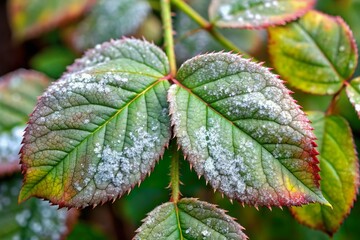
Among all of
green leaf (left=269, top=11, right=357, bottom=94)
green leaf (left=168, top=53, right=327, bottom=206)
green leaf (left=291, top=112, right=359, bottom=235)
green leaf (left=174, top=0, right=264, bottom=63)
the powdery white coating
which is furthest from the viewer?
green leaf (left=174, top=0, right=264, bottom=63)

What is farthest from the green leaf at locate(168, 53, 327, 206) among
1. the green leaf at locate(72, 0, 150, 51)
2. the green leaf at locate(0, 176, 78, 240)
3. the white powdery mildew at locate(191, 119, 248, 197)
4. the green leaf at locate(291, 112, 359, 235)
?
the green leaf at locate(72, 0, 150, 51)

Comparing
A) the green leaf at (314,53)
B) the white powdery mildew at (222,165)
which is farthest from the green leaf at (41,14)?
the white powdery mildew at (222,165)

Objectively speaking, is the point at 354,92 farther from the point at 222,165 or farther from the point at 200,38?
the point at 200,38

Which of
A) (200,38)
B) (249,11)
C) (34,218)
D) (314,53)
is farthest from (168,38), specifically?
(34,218)

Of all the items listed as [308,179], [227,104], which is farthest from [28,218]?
[308,179]

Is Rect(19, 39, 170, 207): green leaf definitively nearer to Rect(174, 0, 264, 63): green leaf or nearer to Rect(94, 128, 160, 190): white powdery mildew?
Rect(94, 128, 160, 190): white powdery mildew

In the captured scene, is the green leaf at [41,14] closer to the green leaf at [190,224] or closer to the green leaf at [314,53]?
the green leaf at [314,53]
